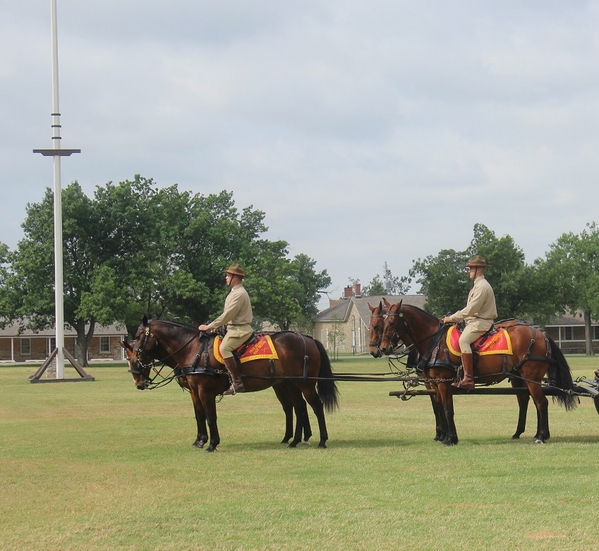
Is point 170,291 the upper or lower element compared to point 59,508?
upper

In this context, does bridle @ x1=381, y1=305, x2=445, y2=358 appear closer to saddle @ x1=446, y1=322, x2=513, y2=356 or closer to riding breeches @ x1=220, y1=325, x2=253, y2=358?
saddle @ x1=446, y1=322, x2=513, y2=356

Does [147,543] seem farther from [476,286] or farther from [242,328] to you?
[476,286]

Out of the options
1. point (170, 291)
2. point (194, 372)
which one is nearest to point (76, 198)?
point (170, 291)

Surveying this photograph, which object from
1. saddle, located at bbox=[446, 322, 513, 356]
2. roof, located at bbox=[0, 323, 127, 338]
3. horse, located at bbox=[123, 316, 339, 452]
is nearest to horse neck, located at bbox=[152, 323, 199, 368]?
horse, located at bbox=[123, 316, 339, 452]

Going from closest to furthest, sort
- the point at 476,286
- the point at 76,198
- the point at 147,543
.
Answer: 1. the point at 147,543
2. the point at 476,286
3. the point at 76,198

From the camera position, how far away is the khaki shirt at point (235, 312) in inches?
564

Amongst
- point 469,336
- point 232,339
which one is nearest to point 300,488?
point 232,339

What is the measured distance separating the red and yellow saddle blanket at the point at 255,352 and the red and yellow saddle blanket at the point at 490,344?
294 centimetres

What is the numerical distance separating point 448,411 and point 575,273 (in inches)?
2943

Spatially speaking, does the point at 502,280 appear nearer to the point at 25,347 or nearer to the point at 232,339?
the point at 25,347

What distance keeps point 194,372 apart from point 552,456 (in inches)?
228

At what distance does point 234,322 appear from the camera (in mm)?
14445

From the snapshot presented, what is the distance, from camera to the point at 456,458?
41.5 feet

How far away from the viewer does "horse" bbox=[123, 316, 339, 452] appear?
14602 mm
